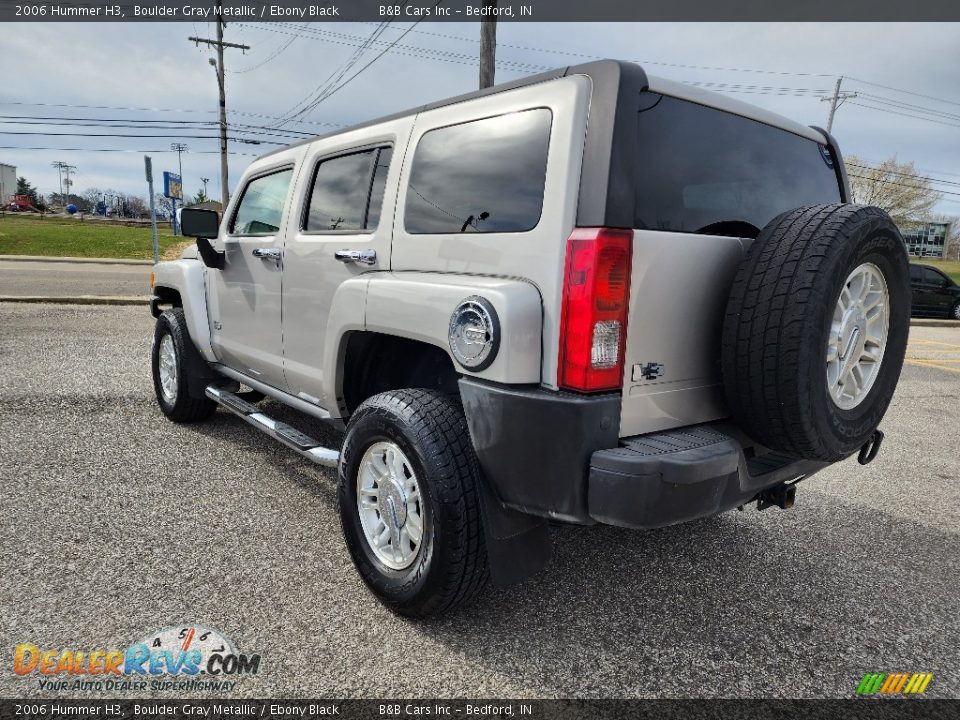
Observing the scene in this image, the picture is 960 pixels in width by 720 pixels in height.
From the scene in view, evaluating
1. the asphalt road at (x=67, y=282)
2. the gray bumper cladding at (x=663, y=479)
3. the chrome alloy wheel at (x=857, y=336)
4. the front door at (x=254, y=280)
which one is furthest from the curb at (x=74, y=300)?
the chrome alloy wheel at (x=857, y=336)

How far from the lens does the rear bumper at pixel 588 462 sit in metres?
1.89

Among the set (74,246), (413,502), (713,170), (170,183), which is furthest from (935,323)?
(74,246)

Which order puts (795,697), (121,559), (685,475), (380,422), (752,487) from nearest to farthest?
(685,475) < (795,697) < (752,487) < (380,422) < (121,559)

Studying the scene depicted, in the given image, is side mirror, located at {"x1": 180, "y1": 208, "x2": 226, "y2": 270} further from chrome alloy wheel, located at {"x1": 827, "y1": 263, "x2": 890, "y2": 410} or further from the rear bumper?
chrome alloy wheel, located at {"x1": 827, "y1": 263, "x2": 890, "y2": 410}

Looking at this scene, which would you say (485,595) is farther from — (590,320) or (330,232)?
(330,232)

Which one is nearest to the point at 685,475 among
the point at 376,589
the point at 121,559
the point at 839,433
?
the point at 839,433

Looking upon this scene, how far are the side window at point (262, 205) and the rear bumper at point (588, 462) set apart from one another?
2.08m

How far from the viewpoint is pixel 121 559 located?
278cm

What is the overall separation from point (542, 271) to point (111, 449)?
140 inches

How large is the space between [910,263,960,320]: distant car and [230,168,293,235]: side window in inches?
734

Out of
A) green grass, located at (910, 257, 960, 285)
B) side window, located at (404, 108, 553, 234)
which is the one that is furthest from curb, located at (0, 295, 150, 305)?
green grass, located at (910, 257, 960, 285)

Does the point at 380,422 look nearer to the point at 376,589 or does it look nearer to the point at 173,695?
the point at 376,589

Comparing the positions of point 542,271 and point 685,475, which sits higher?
point 542,271

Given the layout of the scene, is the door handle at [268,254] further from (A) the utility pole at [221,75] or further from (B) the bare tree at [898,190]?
(B) the bare tree at [898,190]
